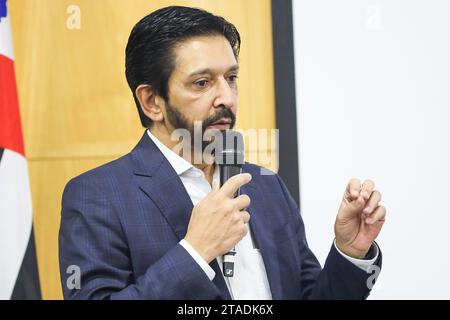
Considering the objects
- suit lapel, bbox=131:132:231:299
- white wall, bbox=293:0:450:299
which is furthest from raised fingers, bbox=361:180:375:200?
white wall, bbox=293:0:450:299

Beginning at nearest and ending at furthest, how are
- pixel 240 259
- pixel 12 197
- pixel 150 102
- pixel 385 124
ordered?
pixel 240 259 < pixel 150 102 < pixel 12 197 < pixel 385 124

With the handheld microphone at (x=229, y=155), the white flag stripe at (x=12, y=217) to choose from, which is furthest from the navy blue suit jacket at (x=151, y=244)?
the white flag stripe at (x=12, y=217)

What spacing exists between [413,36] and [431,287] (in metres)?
0.99

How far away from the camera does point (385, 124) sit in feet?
6.64

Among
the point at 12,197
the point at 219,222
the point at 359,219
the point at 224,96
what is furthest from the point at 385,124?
the point at 12,197

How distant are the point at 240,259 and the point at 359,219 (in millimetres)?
327

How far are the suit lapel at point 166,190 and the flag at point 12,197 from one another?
0.63 meters

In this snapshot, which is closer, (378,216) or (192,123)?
(378,216)

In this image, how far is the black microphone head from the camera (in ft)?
4.16

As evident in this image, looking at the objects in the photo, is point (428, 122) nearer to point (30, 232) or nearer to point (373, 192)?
point (373, 192)

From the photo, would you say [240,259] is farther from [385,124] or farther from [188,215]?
[385,124]

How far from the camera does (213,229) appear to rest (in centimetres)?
114

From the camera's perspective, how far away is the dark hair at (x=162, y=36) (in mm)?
1408

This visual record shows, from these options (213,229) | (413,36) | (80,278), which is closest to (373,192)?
(213,229)
